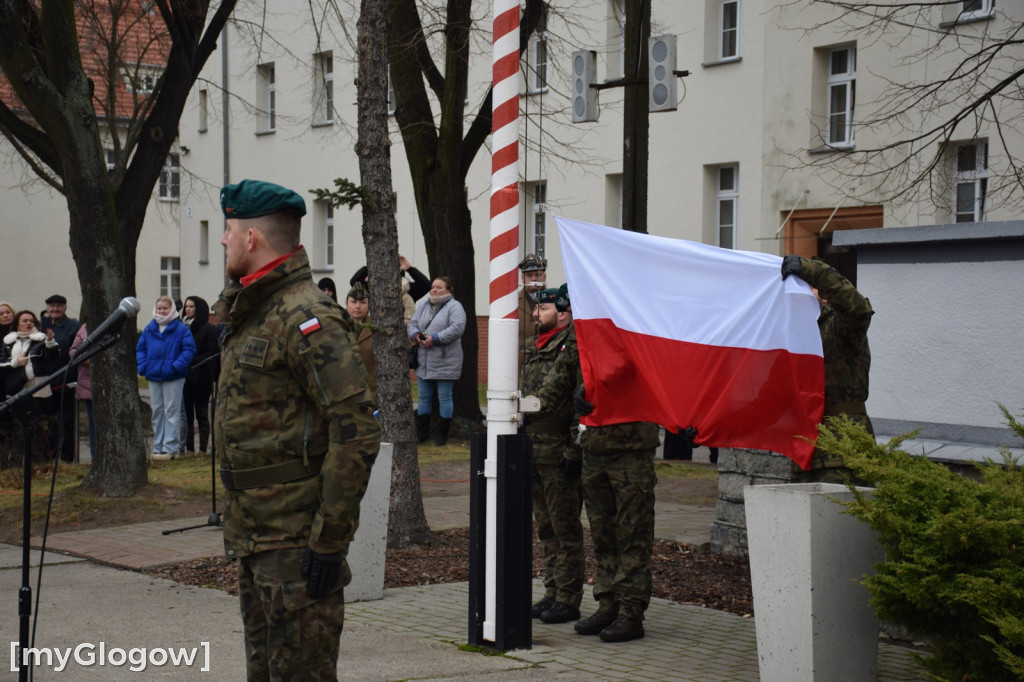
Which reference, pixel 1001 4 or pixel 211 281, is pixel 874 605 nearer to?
pixel 1001 4

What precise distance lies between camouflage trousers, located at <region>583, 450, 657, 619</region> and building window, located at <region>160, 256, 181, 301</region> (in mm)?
39829

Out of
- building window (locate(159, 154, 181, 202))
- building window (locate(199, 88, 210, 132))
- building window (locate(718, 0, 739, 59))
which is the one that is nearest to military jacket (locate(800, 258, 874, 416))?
building window (locate(718, 0, 739, 59))

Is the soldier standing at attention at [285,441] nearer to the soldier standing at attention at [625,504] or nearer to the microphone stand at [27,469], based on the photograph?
the microphone stand at [27,469]

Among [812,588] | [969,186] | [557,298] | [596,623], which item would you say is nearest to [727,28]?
[969,186]

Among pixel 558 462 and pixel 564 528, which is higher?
pixel 558 462

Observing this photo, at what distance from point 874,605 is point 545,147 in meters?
19.6

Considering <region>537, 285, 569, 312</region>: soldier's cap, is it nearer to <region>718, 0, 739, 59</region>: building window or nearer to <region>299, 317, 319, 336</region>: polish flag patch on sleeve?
<region>299, 317, 319, 336</region>: polish flag patch on sleeve

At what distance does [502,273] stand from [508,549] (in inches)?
58.2

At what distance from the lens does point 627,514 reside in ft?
22.7

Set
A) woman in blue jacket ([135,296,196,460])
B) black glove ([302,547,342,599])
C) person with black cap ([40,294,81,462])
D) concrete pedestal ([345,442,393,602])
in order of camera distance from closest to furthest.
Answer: black glove ([302,547,342,599]) → concrete pedestal ([345,442,393,602]) → person with black cap ([40,294,81,462]) → woman in blue jacket ([135,296,196,460])

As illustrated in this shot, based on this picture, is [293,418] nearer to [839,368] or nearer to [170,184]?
[839,368]

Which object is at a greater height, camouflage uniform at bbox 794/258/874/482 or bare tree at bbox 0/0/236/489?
bare tree at bbox 0/0/236/489

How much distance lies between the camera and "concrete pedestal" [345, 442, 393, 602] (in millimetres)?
7844

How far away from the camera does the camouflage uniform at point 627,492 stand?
692 cm
